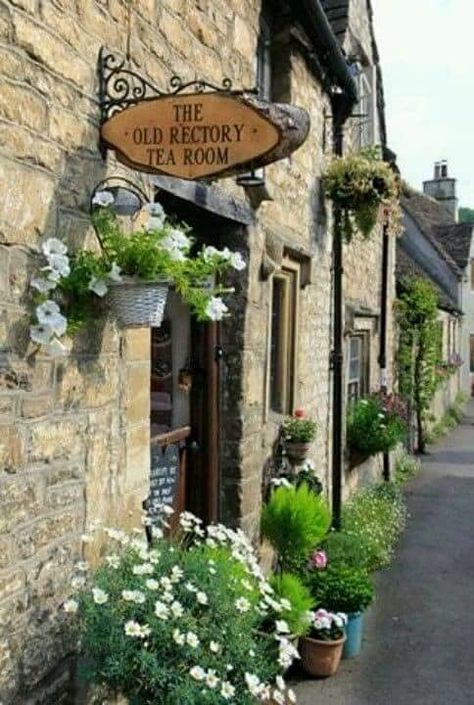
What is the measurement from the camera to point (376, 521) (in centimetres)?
796

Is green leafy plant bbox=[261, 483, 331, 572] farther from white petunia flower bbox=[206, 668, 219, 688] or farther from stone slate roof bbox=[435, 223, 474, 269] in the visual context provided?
stone slate roof bbox=[435, 223, 474, 269]

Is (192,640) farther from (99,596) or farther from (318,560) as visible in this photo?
(318,560)

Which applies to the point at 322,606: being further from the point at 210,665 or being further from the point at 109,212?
the point at 109,212

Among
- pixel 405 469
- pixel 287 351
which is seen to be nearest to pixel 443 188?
pixel 405 469

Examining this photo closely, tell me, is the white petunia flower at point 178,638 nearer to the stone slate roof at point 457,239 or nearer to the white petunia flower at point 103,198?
the white petunia flower at point 103,198

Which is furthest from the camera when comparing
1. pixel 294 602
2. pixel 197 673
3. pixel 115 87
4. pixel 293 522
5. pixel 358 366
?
pixel 358 366

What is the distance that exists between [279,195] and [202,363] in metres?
1.79

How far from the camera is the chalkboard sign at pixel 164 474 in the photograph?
12.8ft

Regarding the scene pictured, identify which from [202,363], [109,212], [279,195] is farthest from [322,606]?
[109,212]

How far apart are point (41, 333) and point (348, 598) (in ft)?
11.8

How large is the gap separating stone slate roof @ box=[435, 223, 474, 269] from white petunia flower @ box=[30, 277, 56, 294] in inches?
923

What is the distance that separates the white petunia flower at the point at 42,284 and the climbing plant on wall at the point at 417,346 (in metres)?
11.0

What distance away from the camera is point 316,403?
7051 millimetres

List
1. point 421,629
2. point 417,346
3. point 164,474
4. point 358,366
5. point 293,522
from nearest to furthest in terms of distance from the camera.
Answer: point 164,474
point 293,522
point 421,629
point 358,366
point 417,346
